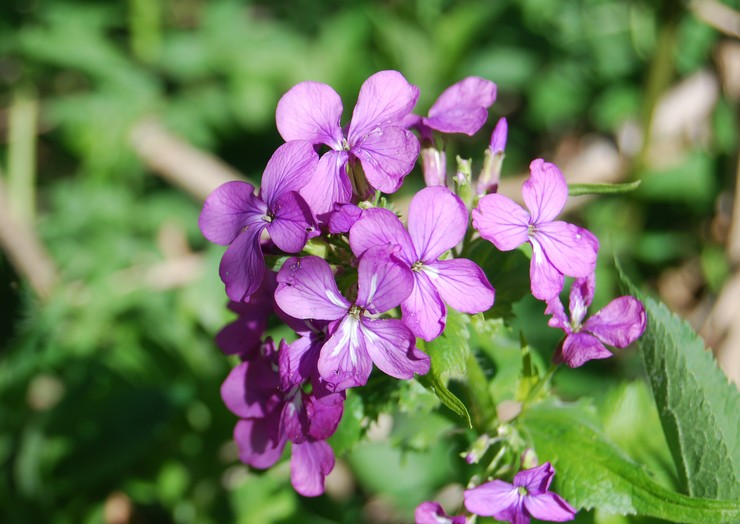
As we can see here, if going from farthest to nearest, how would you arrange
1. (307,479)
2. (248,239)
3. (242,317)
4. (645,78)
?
(645,78) → (242,317) → (307,479) → (248,239)

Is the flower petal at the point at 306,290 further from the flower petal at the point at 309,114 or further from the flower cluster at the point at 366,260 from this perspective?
the flower petal at the point at 309,114

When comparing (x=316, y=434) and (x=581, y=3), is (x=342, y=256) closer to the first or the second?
(x=316, y=434)

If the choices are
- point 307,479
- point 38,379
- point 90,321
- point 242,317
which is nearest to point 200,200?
point 90,321

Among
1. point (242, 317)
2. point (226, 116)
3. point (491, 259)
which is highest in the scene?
point (491, 259)

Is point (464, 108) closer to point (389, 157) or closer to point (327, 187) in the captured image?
point (389, 157)

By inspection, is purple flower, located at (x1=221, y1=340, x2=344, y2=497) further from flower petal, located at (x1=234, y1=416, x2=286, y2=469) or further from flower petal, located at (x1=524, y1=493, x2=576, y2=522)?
flower petal, located at (x1=524, y1=493, x2=576, y2=522)

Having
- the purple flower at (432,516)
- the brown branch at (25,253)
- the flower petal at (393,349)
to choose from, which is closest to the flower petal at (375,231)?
the flower petal at (393,349)

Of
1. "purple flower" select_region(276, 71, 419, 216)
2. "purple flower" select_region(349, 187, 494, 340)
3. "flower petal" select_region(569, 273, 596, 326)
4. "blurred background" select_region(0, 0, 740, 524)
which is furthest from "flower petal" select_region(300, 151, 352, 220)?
"blurred background" select_region(0, 0, 740, 524)
